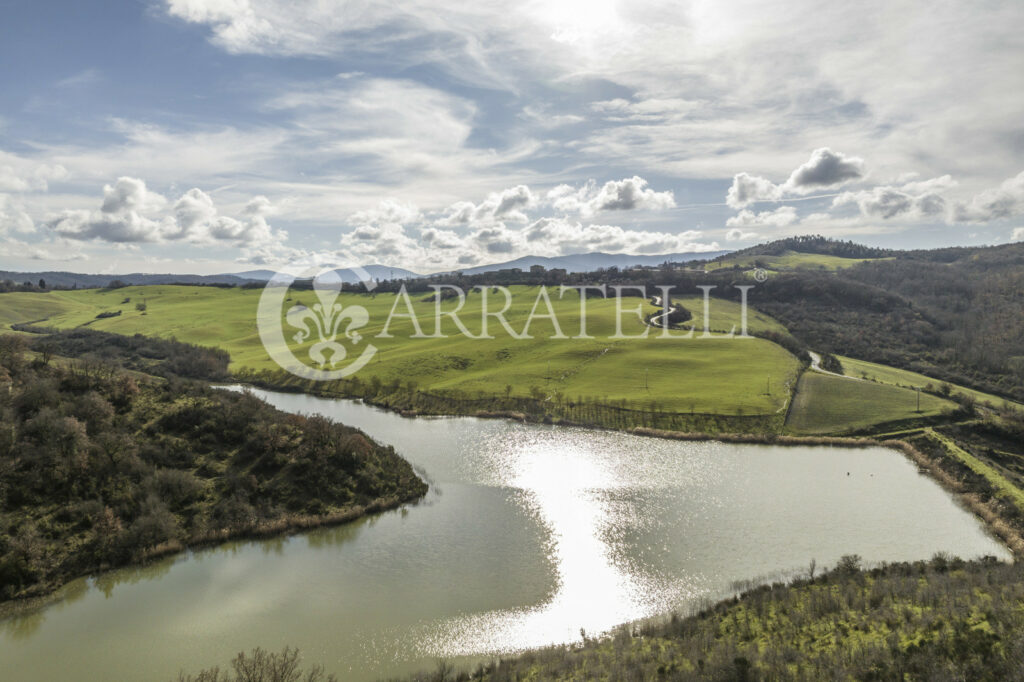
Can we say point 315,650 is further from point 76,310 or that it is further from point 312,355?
point 76,310

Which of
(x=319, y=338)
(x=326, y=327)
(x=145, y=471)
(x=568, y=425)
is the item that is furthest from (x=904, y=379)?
(x=326, y=327)

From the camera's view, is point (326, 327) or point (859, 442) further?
point (326, 327)

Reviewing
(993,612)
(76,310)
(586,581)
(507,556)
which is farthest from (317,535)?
(76,310)

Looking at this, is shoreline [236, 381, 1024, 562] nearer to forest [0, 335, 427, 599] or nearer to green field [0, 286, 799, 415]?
green field [0, 286, 799, 415]

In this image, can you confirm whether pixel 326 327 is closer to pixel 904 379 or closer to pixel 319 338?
pixel 319 338

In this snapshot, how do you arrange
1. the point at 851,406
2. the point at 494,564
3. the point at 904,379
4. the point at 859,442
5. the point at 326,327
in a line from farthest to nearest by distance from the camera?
1. the point at 326,327
2. the point at 904,379
3. the point at 851,406
4. the point at 859,442
5. the point at 494,564

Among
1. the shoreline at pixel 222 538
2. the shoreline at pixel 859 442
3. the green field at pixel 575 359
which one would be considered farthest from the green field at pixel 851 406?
the shoreline at pixel 222 538

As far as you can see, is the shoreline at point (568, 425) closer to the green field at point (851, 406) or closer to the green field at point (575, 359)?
the green field at point (851, 406)
